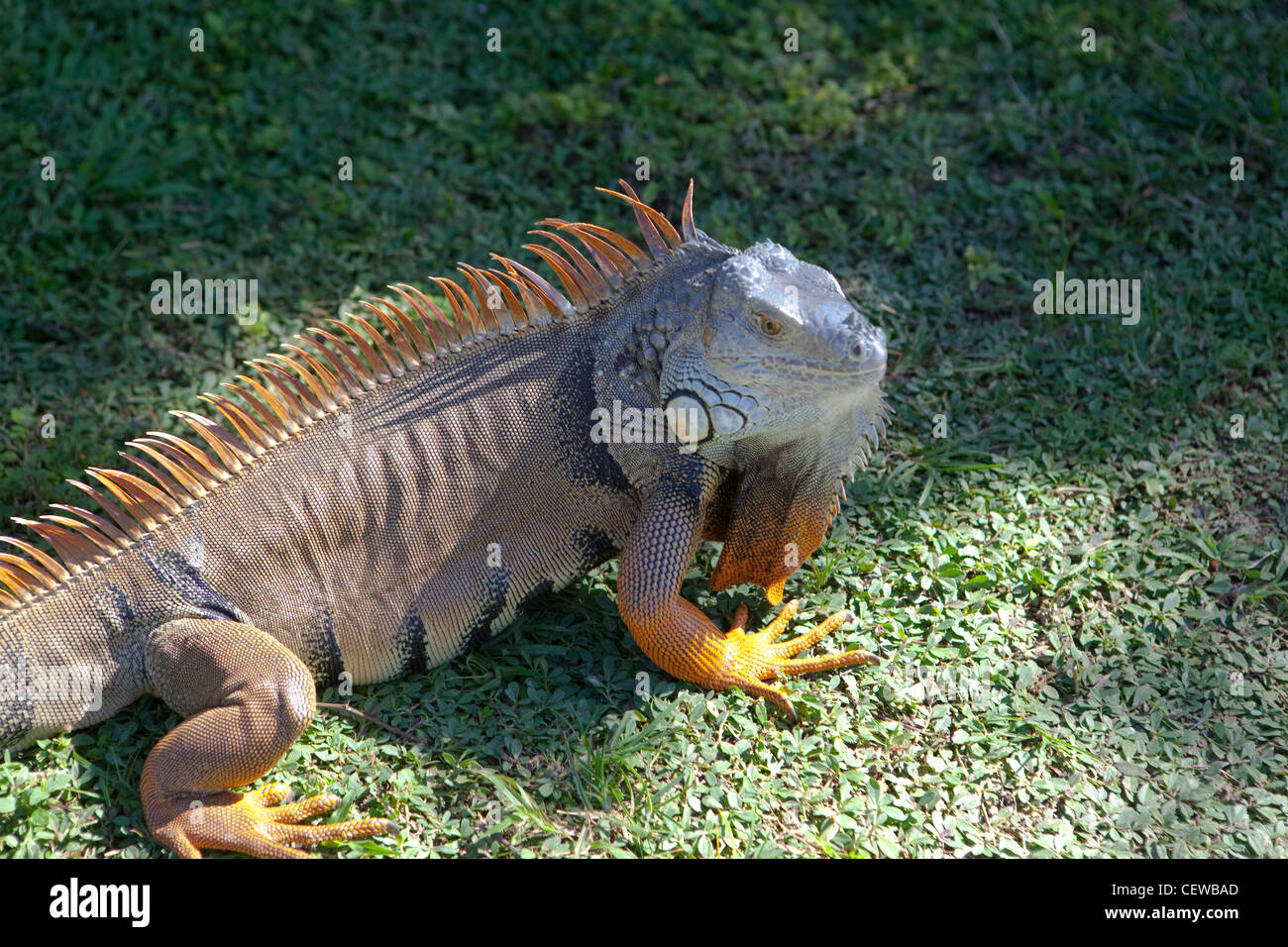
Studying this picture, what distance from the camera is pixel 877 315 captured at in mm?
5586

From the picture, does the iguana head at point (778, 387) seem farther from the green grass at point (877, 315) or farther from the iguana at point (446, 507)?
the green grass at point (877, 315)

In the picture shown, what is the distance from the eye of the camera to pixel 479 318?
4.15 metres

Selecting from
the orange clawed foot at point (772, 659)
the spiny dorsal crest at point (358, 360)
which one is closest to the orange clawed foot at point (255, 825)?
the spiny dorsal crest at point (358, 360)

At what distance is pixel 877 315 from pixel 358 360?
8.66 feet

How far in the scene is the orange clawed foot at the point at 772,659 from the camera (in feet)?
13.2

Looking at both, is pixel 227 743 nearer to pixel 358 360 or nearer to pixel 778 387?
pixel 358 360

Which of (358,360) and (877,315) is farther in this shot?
(877,315)

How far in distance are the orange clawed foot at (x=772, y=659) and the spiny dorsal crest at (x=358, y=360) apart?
1328 millimetres

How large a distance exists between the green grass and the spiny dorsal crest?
77cm

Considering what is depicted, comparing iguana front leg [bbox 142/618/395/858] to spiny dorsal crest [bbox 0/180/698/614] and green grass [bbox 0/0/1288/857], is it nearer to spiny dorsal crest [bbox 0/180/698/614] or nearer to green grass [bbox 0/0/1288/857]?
green grass [bbox 0/0/1288/857]

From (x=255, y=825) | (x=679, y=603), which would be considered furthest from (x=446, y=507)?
(x=255, y=825)

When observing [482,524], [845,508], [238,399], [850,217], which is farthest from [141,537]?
[850,217]

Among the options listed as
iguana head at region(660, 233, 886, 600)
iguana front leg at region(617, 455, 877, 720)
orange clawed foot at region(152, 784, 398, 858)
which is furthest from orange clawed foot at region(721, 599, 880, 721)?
orange clawed foot at region(152, 784, 398, 858)

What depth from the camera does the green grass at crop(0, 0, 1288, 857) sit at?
12.5ft
